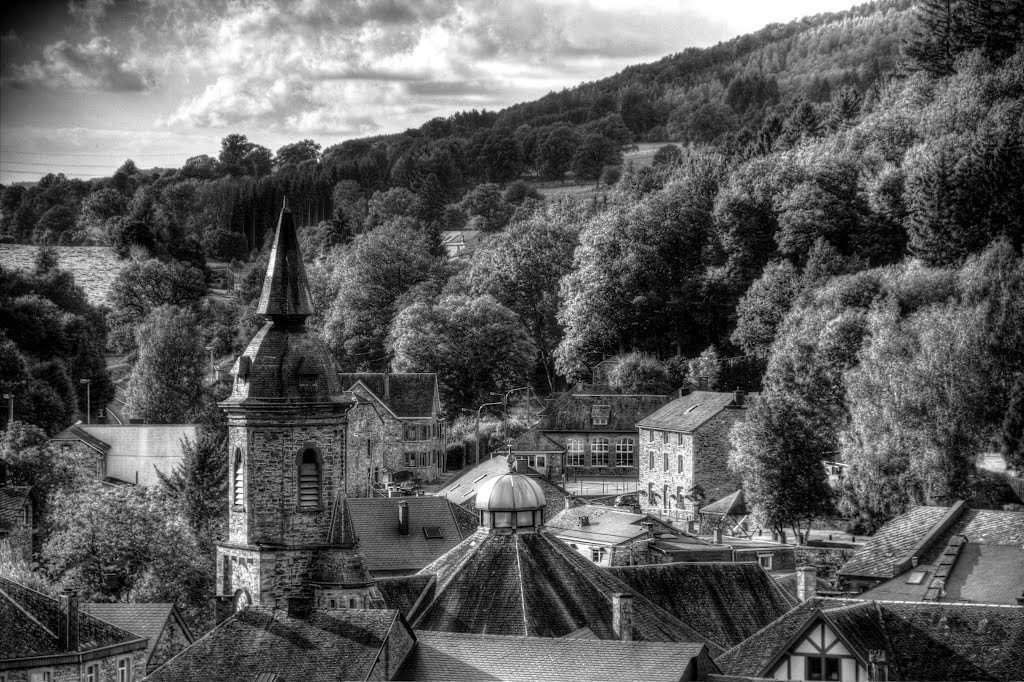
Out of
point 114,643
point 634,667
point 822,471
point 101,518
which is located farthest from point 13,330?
point 634,667

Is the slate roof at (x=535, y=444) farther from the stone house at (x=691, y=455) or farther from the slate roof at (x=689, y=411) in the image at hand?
the stone house at (x=691, y=455)

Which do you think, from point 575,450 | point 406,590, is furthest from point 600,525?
point 575,450

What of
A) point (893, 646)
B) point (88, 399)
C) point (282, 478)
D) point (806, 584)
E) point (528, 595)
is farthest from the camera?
point (88, 399)

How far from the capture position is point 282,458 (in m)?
48.6

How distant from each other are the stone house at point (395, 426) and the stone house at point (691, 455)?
1526 cm

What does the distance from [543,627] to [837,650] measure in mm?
8528

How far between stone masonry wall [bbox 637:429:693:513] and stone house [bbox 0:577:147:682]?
4638 cm

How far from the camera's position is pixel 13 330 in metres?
128

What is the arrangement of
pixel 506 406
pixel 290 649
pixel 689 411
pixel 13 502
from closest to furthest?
pixel 290 649 < pixel 13 502 < pixel 689 411 < pixel 506 406

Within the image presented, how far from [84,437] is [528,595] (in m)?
A: 62.6

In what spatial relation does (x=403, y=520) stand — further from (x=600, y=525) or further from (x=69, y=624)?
(x=69, y=624)

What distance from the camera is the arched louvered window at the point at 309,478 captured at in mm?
48406

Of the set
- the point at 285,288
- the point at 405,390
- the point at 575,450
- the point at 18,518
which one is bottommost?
the point at 18,518

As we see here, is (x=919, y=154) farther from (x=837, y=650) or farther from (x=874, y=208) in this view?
(x=837, y=650)
